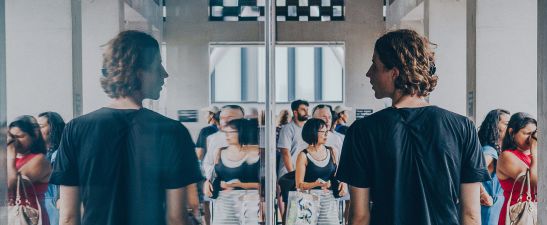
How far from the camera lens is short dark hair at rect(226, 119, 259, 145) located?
255 cm

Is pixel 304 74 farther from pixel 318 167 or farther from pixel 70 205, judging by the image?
pixel 70 205

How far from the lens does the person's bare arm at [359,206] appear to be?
8.32ft

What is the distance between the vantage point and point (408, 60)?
2.53 meters

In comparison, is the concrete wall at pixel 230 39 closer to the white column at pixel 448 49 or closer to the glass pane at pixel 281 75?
the glass pane at pixel 281 75

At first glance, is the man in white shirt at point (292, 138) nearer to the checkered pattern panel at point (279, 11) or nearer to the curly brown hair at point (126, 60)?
the checkered pattern panel at point (279, 11)

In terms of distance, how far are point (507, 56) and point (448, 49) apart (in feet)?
1.10

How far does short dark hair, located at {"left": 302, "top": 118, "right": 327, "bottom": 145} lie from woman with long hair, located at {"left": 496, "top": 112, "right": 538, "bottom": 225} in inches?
37.1

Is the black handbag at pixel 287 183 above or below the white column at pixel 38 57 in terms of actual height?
below

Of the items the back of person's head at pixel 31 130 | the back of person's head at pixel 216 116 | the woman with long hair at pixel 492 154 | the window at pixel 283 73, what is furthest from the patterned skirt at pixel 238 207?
the woman with long hair at pixel 492 154

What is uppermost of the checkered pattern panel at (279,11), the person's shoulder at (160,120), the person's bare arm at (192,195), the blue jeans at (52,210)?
the checkered pattern panel at (279,11)

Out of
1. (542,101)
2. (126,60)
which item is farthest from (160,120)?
(542,101)

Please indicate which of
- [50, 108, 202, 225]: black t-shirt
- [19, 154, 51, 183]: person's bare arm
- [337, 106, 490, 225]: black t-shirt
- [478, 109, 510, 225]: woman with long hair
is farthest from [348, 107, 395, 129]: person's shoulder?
[19, 154, 51, 183]: person's bare arm

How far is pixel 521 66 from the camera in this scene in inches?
103

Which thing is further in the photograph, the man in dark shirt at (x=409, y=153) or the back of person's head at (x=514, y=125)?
the back of person's head at (x=514, y=125)
